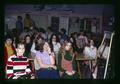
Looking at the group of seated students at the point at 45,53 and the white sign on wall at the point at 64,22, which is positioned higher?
the white sign on wall at the point at 64,22

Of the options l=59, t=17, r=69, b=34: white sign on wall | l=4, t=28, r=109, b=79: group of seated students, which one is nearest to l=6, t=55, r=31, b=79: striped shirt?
l=4, t=28, r=109, b=79: group of seated students

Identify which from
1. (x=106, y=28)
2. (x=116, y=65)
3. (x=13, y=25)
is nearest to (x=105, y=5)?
(x=106, y=28)

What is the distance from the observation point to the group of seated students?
767 cm

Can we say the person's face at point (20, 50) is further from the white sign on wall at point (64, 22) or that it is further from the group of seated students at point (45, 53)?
the white sign on wall at point (64, 22)

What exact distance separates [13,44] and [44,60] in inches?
22.5

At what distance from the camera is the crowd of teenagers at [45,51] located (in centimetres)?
766

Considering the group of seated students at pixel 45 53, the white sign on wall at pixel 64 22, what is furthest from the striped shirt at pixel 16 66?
the white sign on wall at pixel 64 22

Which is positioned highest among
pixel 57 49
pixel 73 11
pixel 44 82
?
pixel 73 11

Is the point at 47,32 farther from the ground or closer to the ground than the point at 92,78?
farther from the ground

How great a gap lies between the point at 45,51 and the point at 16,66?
54 cm

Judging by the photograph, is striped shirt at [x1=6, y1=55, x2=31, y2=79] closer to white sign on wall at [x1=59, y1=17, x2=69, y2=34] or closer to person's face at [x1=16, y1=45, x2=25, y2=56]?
person's face at [x1=16, y1=45, x2=25, y2=56]

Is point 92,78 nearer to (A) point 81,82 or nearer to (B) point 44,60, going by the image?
(A) point 81,82

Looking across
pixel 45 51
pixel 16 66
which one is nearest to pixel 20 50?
pixel 16 66

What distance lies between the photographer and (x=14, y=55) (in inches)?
302
